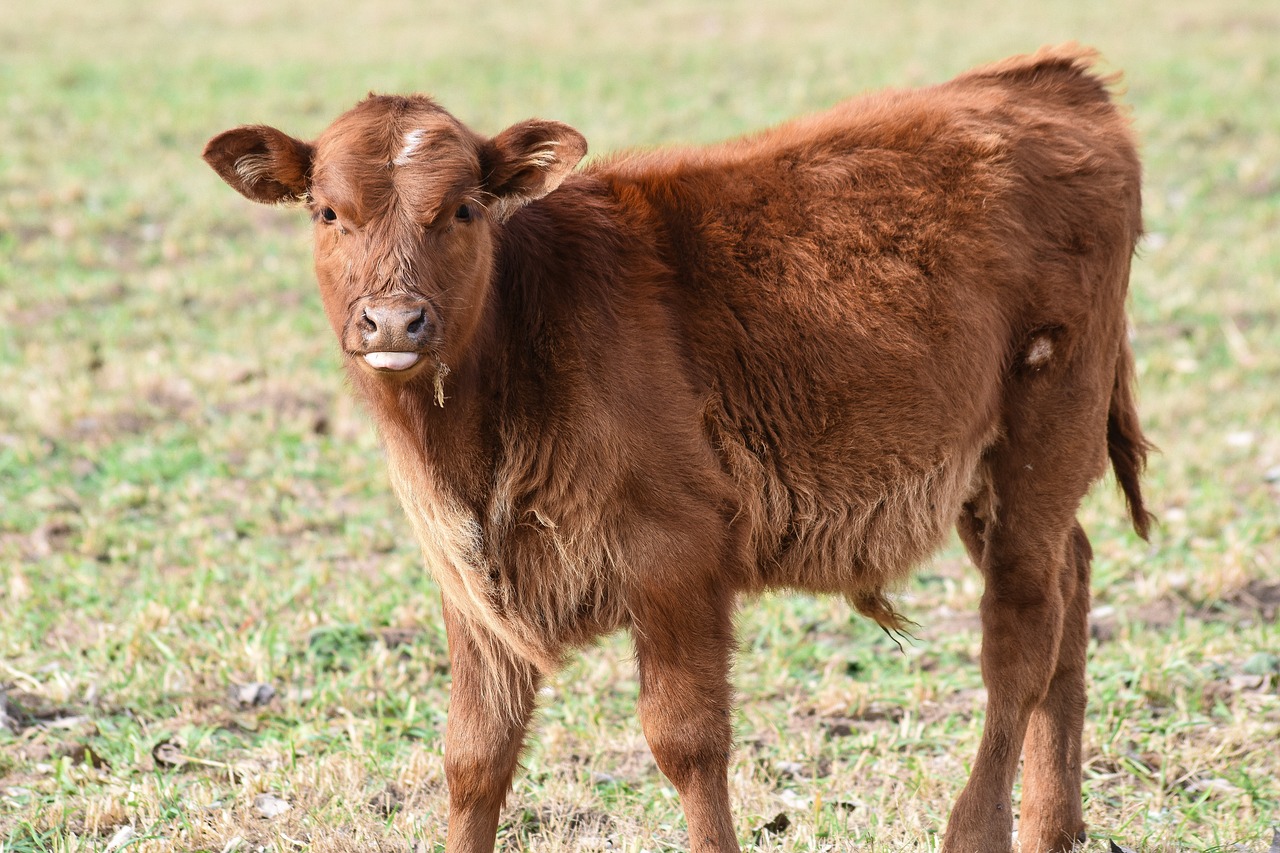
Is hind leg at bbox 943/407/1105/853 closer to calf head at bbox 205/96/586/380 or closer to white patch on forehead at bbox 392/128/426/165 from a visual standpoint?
calf head at bbox 205/96/586/380

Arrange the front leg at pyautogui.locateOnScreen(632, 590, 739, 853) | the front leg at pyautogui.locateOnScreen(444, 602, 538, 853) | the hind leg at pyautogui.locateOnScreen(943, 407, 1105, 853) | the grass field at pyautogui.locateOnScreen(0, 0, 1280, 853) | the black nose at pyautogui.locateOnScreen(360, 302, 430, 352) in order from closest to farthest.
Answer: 1. the black nose at pyautogui.locateOnScreen(360, 302, 430, 352)
2. the front leg at pyautogui.locateOnScreen(632, 590, 739, 853)
3. the front leg at pyautogui.locateOnScreen(444, 602, 538, 853)
4. the hind leg at pyautogui.locateOnScreen(943, 407, 1105, 853)
5. the grass field at pyautogui.locateOnScreen(0, 0, 1280, 853)

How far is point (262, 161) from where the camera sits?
385 cm

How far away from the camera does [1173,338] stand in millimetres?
9359

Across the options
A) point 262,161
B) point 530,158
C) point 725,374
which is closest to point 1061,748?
point 725,374

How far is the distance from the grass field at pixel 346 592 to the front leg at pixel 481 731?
0.33 m

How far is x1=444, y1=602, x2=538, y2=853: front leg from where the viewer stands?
414 cm

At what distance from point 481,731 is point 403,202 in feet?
5.32

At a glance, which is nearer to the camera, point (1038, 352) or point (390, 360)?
point (390, 360)

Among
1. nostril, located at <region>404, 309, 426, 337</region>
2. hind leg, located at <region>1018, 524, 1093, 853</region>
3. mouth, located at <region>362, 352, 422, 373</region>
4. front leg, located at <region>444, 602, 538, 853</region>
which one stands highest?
nostril, located at <region>404, 309, 426, 337</region>

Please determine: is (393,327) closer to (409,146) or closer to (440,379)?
(440,379)

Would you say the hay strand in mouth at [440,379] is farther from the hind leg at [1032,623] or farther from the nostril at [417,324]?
the hind leg at [1032,623]

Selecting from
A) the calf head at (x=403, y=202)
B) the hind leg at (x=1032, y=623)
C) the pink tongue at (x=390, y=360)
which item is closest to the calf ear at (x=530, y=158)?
the calf head at (x=403, y=202)

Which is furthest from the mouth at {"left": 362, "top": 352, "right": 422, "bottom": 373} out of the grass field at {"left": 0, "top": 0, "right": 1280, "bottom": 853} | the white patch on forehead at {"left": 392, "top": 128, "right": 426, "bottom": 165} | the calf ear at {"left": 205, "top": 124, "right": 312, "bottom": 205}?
the grass field at {"left": 0, "top": 0, "right": 1280, "bottom": 853}

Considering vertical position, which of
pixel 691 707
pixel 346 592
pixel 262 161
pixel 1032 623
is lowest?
pixel 346 592
